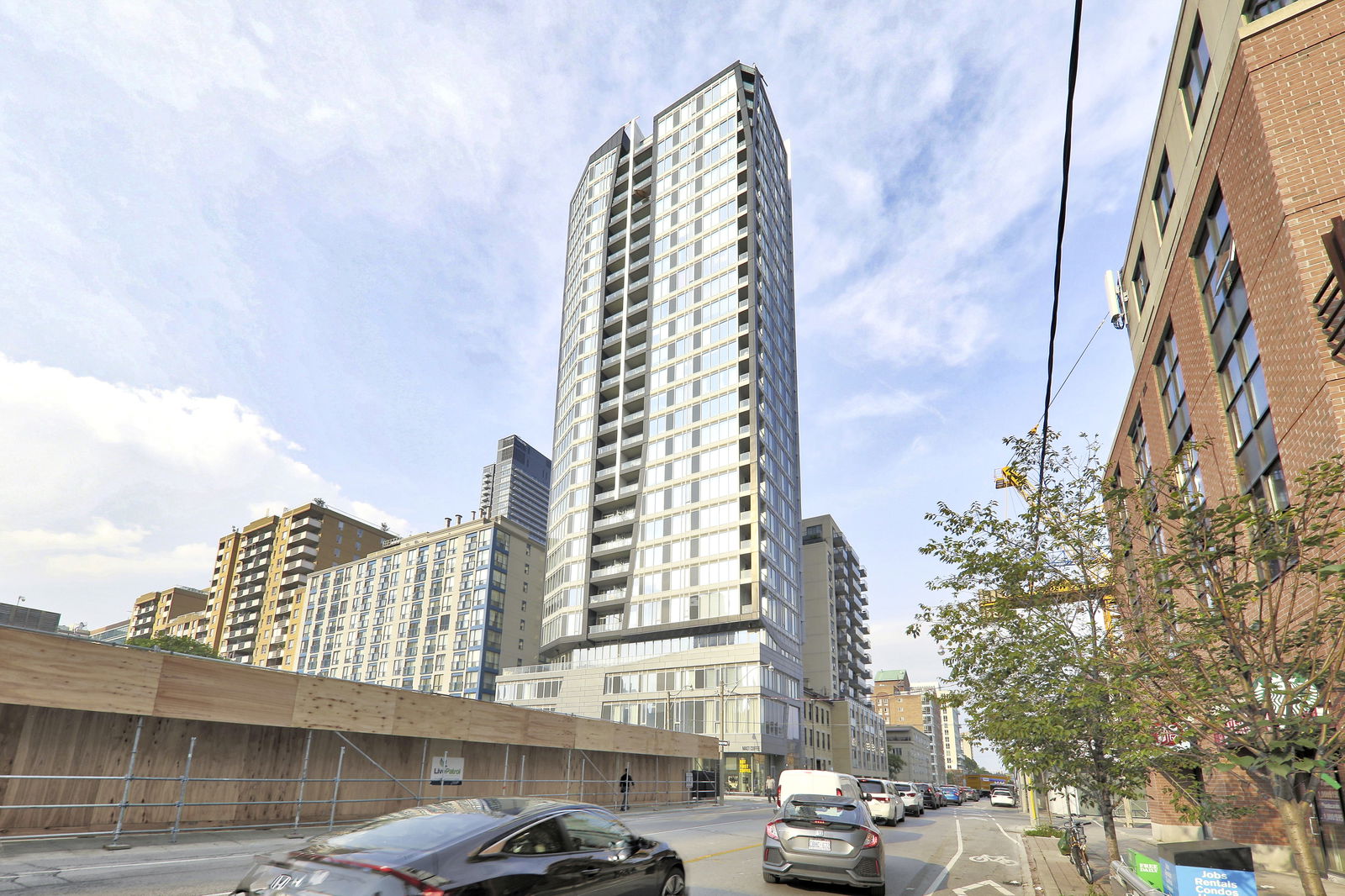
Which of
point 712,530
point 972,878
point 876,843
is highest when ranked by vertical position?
point 712,530

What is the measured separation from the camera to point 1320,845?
14.9 meters

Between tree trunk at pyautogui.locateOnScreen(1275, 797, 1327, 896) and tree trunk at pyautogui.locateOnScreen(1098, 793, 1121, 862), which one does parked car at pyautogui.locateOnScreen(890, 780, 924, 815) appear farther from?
tree trunk at pyautogui.locateOnScreen(1275, 797, 1327, 896)

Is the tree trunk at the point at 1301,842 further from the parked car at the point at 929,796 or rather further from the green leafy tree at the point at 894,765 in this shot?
the green leafy tree at the point at 894,765

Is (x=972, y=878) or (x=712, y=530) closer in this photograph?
(x=972, y=878)

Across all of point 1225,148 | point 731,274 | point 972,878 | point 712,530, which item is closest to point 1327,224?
point 1225,148

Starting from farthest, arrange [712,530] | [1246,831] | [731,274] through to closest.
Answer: [731,274] < [712,530] < [1246,831]

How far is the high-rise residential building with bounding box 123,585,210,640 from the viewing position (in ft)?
493

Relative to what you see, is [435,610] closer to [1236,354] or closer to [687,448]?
[687,448]

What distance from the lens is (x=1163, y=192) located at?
22234 millimetres

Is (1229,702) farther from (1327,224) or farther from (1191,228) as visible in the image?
(1191,228)

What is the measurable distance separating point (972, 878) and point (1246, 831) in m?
9.30

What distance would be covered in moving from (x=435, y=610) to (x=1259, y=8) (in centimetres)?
10718

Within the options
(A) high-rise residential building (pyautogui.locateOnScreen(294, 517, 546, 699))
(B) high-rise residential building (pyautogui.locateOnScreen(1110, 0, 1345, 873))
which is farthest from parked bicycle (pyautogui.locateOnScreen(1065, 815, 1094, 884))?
(A) high-rise residential building (pyautogui.locateOnScreen(294, 517, 546, 699))

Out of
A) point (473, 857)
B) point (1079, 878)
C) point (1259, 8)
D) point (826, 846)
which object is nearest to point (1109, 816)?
point (1079, 878)
